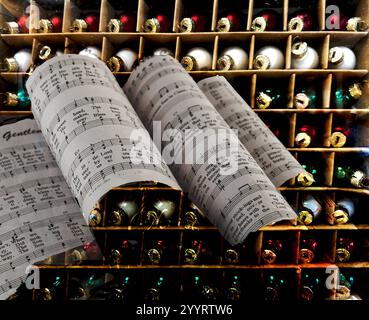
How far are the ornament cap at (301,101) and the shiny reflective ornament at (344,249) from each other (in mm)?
202

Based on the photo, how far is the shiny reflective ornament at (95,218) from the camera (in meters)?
0.49

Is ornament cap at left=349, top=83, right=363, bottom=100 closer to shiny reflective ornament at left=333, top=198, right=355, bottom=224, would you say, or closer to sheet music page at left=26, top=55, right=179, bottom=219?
shiny reflective ornament at left=333, top=198, right=355, bottom=224

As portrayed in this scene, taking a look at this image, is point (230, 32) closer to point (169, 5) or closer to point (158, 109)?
point (169, 5)

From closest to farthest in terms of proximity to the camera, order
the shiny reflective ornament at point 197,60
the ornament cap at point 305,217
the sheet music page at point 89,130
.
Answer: the sheet music page at point 89,130, the ornament cap at point 305,217, the shiny reflective ornament at point 197,60

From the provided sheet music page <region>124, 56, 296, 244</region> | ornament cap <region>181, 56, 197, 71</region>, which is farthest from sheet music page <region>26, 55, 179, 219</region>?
ornament cap <region>181, 56, 197, 71</region>

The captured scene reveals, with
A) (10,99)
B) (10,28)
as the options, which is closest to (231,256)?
(10,99)

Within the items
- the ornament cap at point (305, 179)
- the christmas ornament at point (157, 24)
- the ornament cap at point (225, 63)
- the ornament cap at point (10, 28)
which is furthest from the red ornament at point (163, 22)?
the ornament cap at point (305, 179)

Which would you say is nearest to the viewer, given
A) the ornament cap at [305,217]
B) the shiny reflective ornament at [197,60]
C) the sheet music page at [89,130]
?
the sheet music page at [89,130]

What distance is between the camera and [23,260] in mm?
483

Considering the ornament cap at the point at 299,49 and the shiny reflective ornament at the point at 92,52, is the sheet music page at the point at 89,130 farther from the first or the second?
the ornament cap at the point at 299,49

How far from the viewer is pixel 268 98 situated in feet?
2.18

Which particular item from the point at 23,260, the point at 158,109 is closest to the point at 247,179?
the point at 158,109

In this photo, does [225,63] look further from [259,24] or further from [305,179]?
[305,179]

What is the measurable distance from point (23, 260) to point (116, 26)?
0.40m
